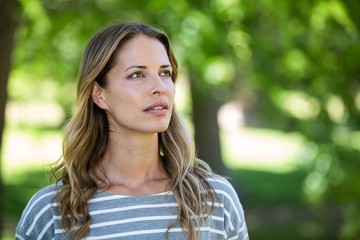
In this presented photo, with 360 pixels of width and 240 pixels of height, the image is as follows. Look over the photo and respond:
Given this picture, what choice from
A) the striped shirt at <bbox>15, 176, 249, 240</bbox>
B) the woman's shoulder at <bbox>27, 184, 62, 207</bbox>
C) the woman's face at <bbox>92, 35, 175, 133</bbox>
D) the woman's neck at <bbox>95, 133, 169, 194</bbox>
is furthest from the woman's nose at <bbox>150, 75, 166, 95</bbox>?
the woman's shoulder at <bbox>27, 184, 62, 207</bbox>

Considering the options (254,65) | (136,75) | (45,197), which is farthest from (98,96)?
(254,65)

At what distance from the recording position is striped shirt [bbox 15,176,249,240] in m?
3.25

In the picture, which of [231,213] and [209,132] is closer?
[231,213]

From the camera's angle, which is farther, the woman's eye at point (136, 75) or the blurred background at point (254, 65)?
the blurred background at point (254, 65)

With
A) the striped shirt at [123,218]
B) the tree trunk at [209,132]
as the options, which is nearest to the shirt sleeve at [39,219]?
the striped shirt at [123,218]

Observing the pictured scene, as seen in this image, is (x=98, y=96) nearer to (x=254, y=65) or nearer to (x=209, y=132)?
(x=254, y=65)

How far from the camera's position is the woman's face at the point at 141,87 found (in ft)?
10.7

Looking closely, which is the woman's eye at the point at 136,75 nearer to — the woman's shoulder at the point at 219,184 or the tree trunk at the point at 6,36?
the woman's shoulder at the point at 219,184

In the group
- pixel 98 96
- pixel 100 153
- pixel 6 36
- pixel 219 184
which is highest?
pixel 6 36

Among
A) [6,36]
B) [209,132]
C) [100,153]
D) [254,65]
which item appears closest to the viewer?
[100,153]

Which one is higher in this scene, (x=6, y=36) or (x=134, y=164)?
(x=6, y=36)

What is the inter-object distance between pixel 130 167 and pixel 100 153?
0.55 feet

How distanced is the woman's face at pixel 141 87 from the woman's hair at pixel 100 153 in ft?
0.14

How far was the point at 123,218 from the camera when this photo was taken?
10.7ft
